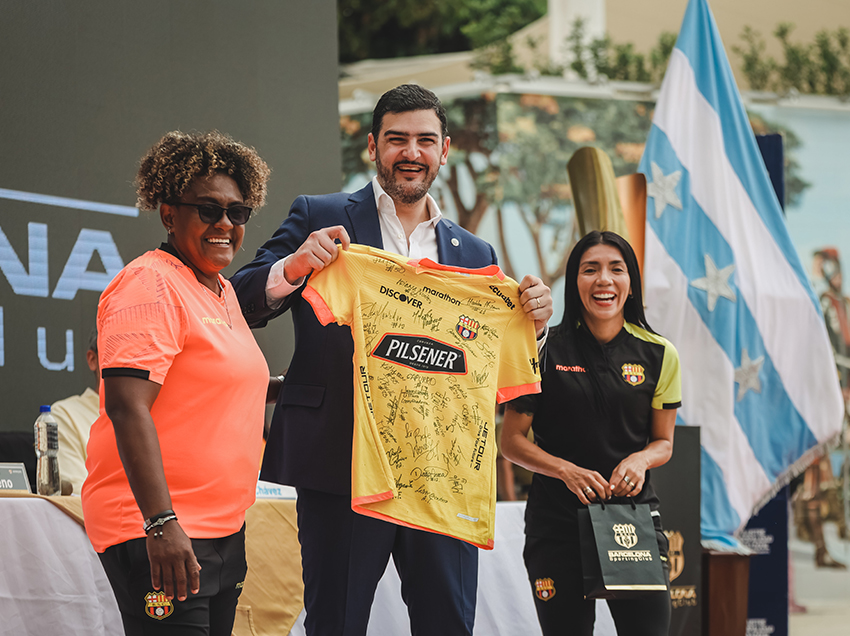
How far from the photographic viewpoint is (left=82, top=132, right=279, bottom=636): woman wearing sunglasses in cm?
178

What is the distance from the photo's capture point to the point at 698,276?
5133 millimetres

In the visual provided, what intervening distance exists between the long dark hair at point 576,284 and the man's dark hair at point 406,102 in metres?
0.77

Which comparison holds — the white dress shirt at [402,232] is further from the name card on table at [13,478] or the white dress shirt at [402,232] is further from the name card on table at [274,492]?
the name card on table at [13,478]

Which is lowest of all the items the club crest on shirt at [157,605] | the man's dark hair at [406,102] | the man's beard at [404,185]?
the club crest on shirt at [157,605]

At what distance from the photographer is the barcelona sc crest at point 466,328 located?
2.44 metres

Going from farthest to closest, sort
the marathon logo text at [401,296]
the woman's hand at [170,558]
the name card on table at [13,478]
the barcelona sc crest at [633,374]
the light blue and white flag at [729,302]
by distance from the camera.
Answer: the light blue and white flag at [729,302] < the name card on table at [13,478] < the barcelona sc crest at [633,374] < the marathon logo text at [401,296] < the woman's hand at [170,558]

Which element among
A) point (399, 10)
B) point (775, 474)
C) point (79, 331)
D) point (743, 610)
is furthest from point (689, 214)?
point (399, 10)

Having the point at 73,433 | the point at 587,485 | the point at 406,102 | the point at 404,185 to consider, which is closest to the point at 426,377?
the point at 404,185

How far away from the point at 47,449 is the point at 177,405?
7.11 feet

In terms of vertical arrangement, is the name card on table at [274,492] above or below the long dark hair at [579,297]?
below

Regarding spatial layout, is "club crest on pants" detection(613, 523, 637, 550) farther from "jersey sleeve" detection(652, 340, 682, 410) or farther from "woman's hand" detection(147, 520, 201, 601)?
"woman's hand" detection(147, 520, 201, 601)

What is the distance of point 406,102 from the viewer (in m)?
2.45

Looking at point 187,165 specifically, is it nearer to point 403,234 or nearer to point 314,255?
point 314,255

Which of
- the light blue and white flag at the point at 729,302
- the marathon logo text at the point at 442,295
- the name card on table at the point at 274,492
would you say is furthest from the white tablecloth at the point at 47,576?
the light blue and white flag at the point at 729,302
